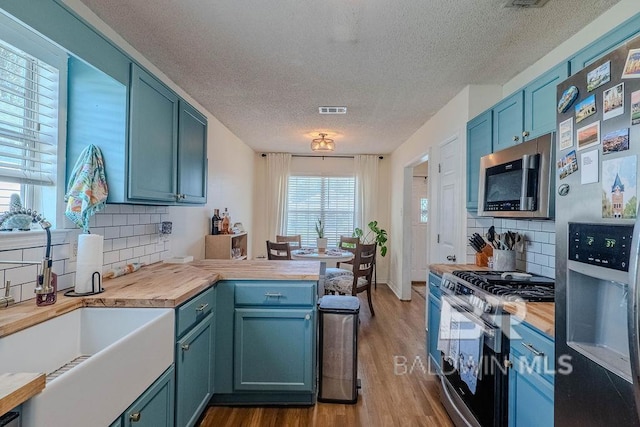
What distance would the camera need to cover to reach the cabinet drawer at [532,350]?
129 centimetres

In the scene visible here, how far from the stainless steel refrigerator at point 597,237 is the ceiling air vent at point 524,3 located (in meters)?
0.80

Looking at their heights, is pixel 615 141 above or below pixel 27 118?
below

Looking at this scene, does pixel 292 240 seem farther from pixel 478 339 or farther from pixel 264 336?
pixel 478 339

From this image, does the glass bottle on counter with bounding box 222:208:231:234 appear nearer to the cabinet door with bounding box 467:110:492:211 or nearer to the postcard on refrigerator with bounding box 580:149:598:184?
the cabinet door with bounding box 467:110:492:211

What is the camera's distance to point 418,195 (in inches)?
245

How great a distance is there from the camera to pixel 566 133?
1178 millimetres

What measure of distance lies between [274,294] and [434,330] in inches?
51.5

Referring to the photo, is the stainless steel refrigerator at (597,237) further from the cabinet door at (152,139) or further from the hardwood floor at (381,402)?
the cabinet door at (152,139)

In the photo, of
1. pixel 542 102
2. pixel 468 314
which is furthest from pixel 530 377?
pixel 542 102

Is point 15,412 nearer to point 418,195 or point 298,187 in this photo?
point 298,187

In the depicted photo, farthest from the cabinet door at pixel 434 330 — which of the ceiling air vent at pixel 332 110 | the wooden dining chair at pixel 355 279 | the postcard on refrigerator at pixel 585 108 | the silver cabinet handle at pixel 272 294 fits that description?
the ceiling air vent at pixel 332 110

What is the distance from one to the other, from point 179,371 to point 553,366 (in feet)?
5.45

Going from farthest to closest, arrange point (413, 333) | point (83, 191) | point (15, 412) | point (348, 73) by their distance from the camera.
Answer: point (413, 333) → point (348, 73) → point (83, 191) → point (15, 412)

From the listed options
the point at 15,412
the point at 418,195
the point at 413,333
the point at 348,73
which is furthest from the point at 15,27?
the point at 418,195
